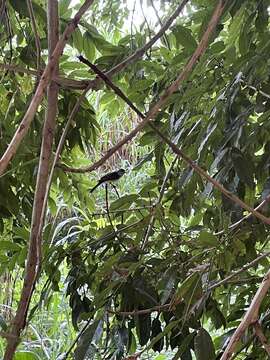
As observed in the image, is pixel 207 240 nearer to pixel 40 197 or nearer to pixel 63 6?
pixel 40 197

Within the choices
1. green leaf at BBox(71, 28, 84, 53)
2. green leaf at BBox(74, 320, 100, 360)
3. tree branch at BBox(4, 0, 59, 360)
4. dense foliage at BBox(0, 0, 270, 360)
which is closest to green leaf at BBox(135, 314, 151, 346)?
dense foliage at BBox(0, 0, 270, 360)

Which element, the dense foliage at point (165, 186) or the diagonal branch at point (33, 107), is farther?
the dense foliage at point (165, 186)

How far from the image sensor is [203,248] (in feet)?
2.23

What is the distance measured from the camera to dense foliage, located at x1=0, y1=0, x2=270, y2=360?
62 cm

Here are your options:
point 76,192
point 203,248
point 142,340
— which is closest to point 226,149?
point 203,248

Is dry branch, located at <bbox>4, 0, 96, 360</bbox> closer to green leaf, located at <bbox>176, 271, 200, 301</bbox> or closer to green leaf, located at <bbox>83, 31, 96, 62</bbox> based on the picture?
green leaf, located at <bbox>176, 271, 200, 301</bbox>

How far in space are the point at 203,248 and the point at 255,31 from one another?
0.81 feet

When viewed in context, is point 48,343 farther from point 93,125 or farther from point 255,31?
point 255,31

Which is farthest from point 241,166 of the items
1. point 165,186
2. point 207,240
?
point 165,186

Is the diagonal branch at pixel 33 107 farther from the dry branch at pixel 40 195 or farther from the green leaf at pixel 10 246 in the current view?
the green leaf at pixel 10 246

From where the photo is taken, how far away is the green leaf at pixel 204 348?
0.53 m

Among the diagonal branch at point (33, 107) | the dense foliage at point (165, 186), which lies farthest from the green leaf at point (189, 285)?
the diagonal branch at point (33, 107)

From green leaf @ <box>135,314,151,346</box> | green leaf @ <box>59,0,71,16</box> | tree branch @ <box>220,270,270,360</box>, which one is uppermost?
green leaf @ <box>59,0,71,16</box>

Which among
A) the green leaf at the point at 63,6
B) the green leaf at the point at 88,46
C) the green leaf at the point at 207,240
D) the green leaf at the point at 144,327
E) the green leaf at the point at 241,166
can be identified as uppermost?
the green leaf at the point at 63,6
